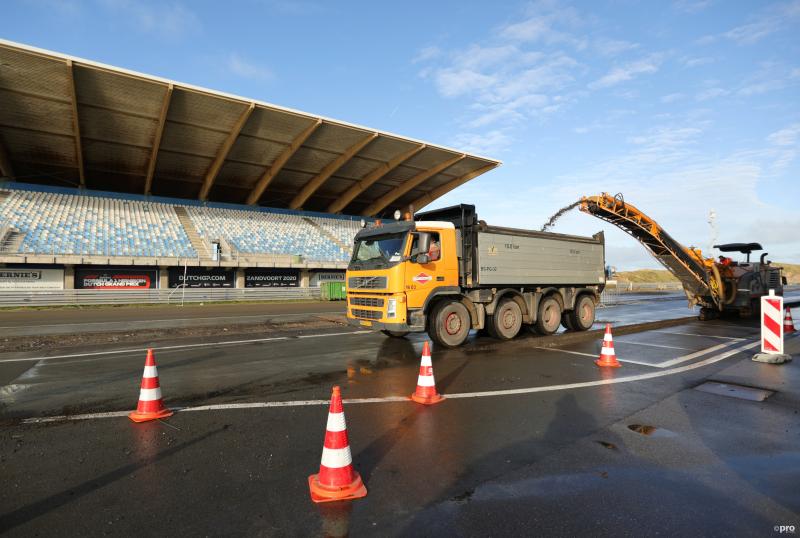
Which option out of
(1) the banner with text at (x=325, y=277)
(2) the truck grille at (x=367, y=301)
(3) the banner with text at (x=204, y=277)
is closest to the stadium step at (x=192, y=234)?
(3) the banner with text at (x=204, y=277)

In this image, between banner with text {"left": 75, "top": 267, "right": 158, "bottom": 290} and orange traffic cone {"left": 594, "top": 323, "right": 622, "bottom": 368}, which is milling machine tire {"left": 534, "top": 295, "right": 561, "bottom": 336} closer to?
orange traffic cone {"left": 594, "top": 323, "right": 622, "bottom": 368}

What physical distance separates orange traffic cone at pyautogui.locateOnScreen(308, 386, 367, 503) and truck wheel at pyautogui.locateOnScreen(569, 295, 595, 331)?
34.7ft

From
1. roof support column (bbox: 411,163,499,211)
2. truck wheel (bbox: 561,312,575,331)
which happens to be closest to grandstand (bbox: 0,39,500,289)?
roof support column (bbox: 411,163,499,211)

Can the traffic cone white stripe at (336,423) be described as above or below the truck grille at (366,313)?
below

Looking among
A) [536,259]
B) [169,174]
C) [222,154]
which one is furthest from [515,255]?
[169,174]

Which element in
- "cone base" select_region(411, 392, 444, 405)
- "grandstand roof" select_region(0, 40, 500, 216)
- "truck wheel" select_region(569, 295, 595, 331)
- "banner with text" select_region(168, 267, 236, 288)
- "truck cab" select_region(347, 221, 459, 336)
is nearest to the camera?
"cone base" select_region(411, 392, 444, 405)

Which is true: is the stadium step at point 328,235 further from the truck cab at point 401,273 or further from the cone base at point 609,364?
the cone base at point 609,364

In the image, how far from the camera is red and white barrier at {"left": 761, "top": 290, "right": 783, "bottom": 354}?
7.86 metres

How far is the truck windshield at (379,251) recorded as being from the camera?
9000mm

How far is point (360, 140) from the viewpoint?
3269 centimetres

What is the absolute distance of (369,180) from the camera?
1503 inches

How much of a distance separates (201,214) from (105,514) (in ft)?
116

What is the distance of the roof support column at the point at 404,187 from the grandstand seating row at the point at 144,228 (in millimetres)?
6411

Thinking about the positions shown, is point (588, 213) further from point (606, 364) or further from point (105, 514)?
point (105, 514)
